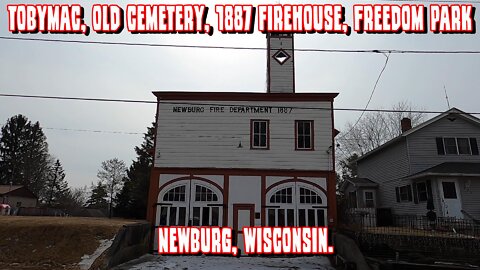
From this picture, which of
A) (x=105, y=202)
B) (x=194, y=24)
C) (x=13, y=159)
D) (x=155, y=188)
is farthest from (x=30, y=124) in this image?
(x=194, y=24)

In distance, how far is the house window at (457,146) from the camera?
2153 centimetres

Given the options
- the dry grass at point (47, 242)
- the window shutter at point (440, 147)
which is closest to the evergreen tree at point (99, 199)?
the dry grass at point (47, 242)

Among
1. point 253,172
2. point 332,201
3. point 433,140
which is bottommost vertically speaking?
point 332,201

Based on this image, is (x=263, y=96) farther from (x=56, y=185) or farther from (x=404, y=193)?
(x=56, y=185)

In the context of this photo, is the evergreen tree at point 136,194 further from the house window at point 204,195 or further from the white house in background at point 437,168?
the white house in background at point 437,168

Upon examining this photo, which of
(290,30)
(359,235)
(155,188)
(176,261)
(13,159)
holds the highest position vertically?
(13,159)

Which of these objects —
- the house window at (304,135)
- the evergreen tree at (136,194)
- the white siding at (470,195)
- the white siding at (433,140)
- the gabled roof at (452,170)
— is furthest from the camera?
the evergreen tree at (136,194)

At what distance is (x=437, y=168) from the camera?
19844 mm

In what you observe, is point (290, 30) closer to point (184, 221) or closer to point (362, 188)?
point (184, 221)

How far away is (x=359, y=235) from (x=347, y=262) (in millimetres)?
1507

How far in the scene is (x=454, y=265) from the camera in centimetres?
1095

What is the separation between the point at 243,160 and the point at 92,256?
8.20 m

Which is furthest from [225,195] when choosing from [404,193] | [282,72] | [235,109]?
[404,193]

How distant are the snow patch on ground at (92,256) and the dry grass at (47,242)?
0.20 meters
